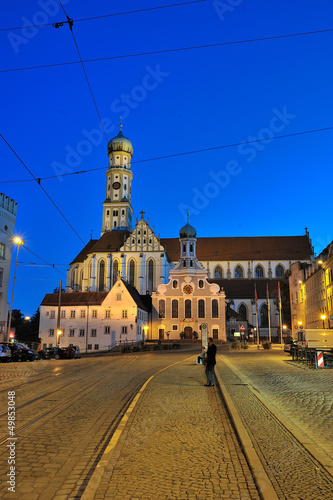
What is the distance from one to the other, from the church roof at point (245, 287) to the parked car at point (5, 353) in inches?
2397

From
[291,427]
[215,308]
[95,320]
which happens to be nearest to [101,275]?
Result: [95,320]

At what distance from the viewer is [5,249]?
156 feet

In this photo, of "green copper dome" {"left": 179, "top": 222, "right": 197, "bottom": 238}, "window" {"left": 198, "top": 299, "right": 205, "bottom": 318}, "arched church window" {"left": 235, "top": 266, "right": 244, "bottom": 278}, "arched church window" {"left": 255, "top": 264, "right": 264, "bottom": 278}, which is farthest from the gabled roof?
"arched church window" {"left": 255, "top": 264, "right": 264, "bottom": 278}

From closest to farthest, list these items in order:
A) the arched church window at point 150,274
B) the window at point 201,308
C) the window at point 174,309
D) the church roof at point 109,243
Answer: the window at point 201,308 < the window at point 174,309 < the arched church window at point 150,274 < the church roof at point 109,243

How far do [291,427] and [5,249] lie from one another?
44568 mm

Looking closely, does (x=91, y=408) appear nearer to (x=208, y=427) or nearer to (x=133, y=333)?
(x=208, y=427)

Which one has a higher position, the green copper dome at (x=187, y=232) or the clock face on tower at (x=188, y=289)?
the green copper dome at (x=187, y=232)

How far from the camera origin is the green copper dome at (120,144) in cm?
10694

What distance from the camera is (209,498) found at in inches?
178

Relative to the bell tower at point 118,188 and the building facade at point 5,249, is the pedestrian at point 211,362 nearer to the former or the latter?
the building facade at point 5,249

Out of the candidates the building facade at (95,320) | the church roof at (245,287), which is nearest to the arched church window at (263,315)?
the church roof at (245,287)

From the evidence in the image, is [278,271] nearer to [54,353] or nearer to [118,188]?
[118,188]

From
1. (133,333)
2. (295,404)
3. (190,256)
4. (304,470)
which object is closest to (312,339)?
(295,404)

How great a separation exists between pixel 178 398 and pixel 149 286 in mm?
72452
